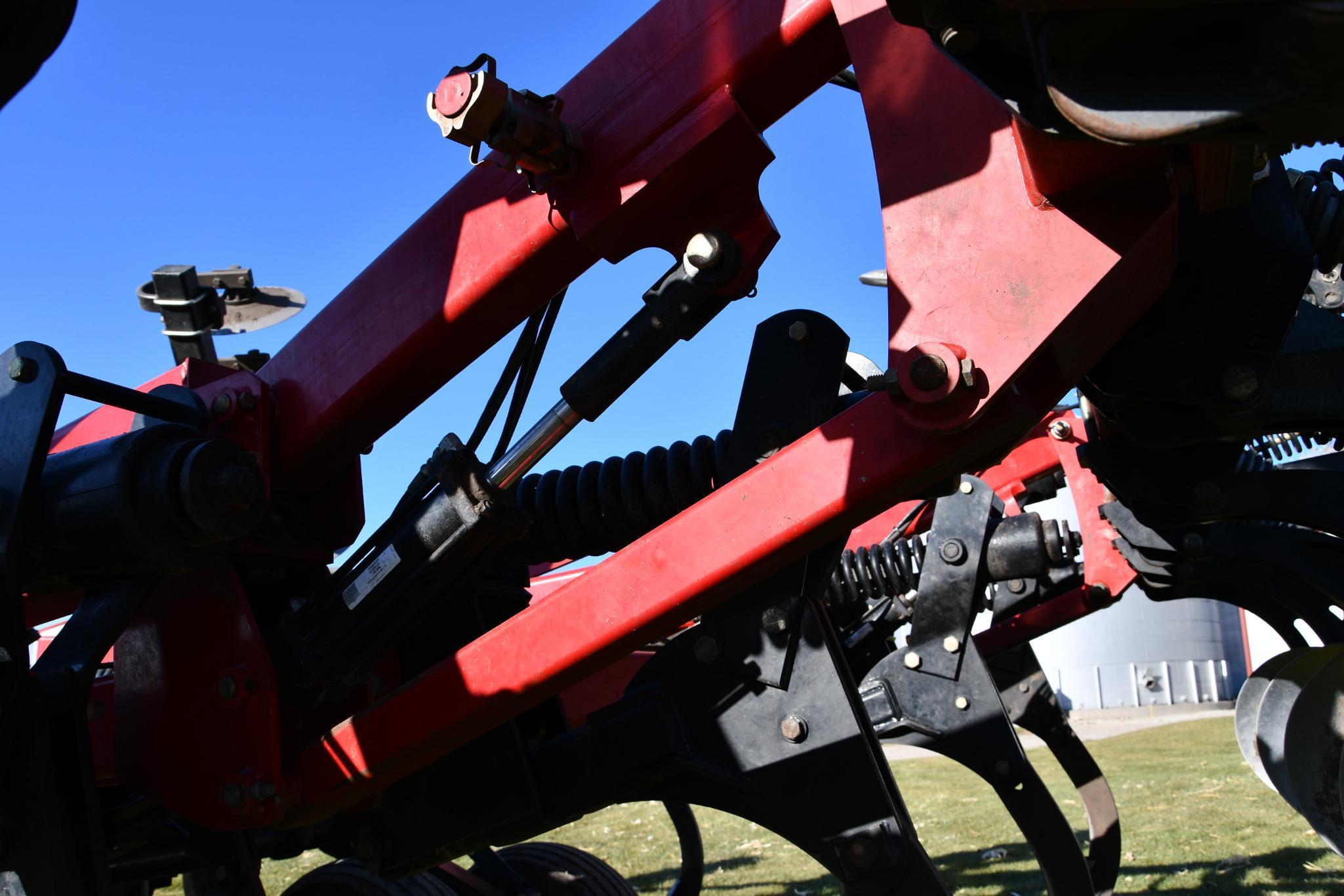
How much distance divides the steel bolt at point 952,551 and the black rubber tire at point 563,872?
1826 millimetres

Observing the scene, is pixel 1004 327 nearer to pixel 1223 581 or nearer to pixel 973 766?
pixel 973 766

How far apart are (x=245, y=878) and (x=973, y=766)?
9.63ft

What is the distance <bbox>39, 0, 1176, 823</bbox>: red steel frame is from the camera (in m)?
1.65

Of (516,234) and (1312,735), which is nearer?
(516,234)

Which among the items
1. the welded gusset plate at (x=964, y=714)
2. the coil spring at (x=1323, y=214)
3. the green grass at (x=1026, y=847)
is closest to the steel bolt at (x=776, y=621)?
the coil spring at (x=1323, y=214)

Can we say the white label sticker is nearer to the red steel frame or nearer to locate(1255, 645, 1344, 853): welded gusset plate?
the red steel frame

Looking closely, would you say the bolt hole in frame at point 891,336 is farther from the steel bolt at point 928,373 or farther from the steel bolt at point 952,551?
the steel bolt at point 952,551

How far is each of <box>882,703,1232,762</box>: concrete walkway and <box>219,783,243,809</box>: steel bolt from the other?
15723 millimetres

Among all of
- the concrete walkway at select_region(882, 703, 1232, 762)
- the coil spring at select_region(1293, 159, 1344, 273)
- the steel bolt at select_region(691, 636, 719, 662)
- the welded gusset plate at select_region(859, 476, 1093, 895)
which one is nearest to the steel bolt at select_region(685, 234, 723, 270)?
the steel bolt at select_region(691, 636, 719, 662)

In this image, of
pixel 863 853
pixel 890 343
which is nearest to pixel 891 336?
pixel 890 343

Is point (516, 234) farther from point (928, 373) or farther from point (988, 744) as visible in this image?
point (988, 744)

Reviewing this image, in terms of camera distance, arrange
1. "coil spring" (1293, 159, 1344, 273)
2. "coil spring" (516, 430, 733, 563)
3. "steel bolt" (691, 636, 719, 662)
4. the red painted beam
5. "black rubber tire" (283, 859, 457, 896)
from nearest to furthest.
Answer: the red painted beam < "steel bolt" (691, 636, 719, 662) < "coil spring" (516, 430, 733, 563) < "coil spring" (1293, 159, 1344, 273) < "black rubber tire" (283, 859, 457, 896)

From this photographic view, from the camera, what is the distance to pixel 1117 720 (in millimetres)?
23938

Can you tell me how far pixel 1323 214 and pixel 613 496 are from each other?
191cm
